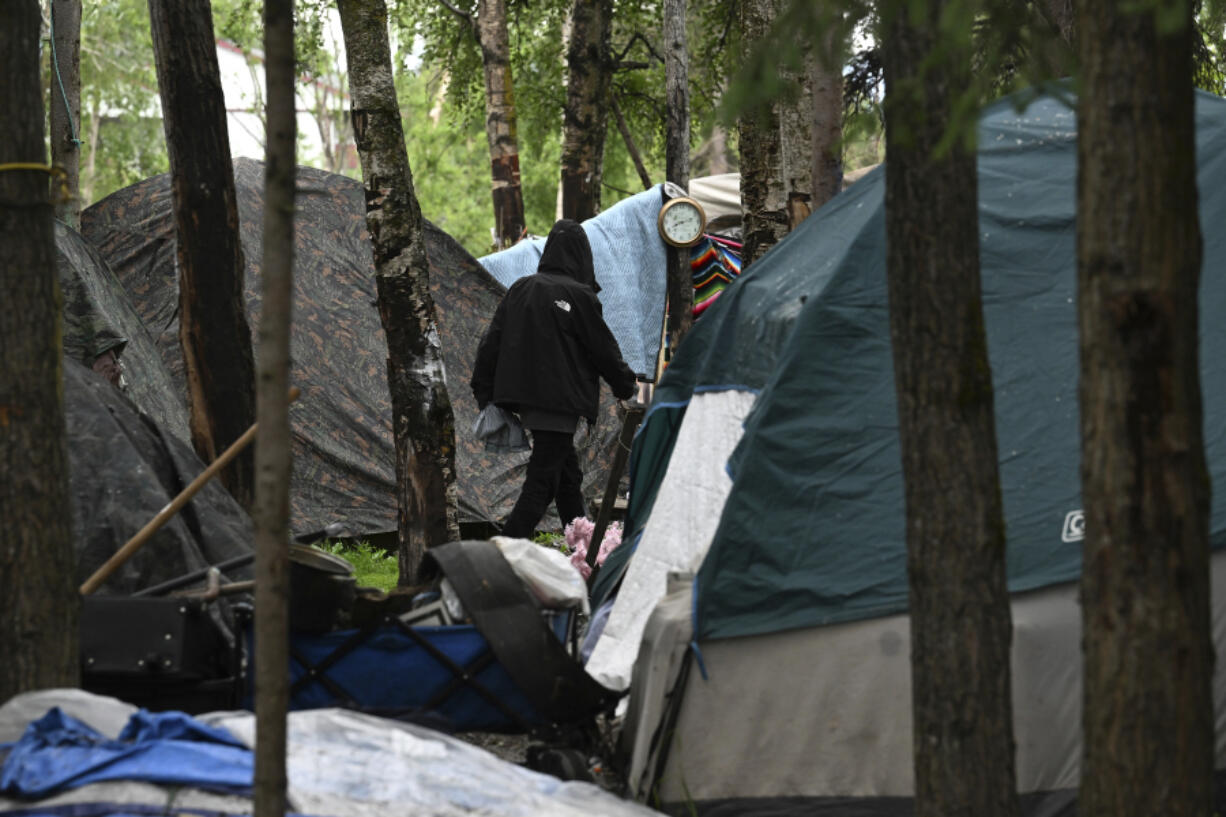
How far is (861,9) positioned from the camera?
2.81 m

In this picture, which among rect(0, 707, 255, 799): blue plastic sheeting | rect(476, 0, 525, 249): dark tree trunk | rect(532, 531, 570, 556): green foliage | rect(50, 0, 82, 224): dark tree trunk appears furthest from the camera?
rect(476, 0, 525, 249): dark tree trunk

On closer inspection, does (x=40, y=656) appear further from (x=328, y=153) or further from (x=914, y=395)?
(x=328, y=153)

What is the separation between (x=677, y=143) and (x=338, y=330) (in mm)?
3370

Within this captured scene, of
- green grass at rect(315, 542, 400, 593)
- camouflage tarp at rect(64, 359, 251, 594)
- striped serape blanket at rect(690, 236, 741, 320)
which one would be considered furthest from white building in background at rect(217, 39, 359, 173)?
camouflage tarp at rect(64, 359, 251, 594)

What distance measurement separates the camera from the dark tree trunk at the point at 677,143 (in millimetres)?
10523

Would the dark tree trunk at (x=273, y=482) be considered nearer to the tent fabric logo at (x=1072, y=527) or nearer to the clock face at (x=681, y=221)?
the tent fabric logo at (x=1072, y=527)

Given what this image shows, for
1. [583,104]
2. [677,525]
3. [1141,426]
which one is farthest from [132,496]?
[583,104]

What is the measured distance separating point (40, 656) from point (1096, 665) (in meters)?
2.34

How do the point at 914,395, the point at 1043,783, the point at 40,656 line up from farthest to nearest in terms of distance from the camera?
the point at 1043,783, the point at 40,656, the point at 914,395

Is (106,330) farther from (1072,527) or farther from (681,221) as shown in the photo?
(681,221)

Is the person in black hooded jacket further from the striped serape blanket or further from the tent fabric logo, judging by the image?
the tent fabric logo

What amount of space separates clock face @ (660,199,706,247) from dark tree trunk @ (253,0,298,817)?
318 inches

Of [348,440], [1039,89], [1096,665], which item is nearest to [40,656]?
[1096,665]

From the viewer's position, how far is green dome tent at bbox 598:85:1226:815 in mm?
3898
